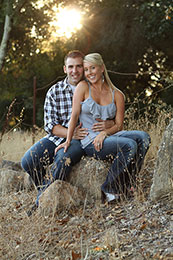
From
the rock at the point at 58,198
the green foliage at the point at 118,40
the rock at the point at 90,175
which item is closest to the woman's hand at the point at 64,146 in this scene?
the rock at the point at 90,175

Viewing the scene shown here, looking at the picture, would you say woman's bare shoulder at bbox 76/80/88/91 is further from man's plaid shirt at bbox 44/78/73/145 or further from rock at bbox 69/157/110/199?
rock at bbox 69/157/110/199

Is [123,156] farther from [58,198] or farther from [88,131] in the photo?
[58,198]

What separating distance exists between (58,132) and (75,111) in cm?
40

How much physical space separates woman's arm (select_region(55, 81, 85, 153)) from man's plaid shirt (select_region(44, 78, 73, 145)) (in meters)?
0.37

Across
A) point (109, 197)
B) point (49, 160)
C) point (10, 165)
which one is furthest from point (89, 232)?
point (10, 165)

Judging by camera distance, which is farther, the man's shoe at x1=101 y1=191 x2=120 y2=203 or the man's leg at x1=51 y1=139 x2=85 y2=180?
the man's leg at x1=51 y1=139 x2=85 y2=180

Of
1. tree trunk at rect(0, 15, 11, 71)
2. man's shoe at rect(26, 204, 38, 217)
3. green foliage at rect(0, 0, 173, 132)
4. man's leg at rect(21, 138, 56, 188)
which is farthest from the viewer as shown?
tree trunk at rect(0, 15, 11, 71)

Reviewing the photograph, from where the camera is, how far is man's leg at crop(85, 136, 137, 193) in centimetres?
429

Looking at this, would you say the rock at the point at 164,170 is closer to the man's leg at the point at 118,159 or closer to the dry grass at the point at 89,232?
the dry grass at the point at 89,232

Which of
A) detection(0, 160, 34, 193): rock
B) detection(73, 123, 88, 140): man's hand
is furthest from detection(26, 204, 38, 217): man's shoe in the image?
detection(73, 123, 88, 140): man's hand

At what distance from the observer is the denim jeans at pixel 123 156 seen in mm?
4293

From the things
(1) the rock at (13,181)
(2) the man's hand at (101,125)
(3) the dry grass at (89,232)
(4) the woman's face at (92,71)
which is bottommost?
(3) the dry grass at (89,232)

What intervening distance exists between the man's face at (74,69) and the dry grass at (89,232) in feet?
4.85

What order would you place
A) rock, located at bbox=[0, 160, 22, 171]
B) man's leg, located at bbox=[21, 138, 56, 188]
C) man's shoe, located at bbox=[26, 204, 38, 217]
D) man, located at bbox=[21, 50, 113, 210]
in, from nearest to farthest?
man's shoe, located at bbox=[26, 204, 38, 217], man, located at bbox=[21, 50, 113, 210], man's leg, located at bbox=[21, 138, 56, 188], rock, located at bbox=[0, 160, 22, 171]
